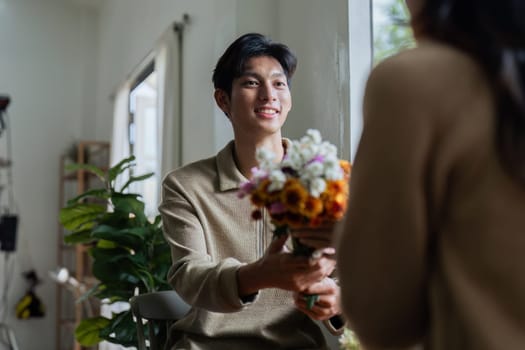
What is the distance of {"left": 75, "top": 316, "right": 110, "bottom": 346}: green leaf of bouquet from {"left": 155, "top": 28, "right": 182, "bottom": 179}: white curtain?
4.96 feet

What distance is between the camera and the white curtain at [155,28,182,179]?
4297mm

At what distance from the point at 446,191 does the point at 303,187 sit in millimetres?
465

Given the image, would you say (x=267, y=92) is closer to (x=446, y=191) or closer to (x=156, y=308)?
(x=156, y=308)

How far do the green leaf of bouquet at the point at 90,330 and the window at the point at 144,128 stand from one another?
2.62 metres

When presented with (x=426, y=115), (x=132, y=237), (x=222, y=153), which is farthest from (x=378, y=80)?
(x=132, y=237)

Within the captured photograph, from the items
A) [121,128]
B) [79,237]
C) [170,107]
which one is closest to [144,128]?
A: [121,128]

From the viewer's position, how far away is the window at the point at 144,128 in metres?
5.63

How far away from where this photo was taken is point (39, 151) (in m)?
7.23

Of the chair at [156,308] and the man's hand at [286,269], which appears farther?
the chair at [156,308]

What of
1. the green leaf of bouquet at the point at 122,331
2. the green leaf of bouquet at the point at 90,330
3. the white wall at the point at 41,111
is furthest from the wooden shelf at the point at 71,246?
the green leaf of bouquet at the point at 122,331

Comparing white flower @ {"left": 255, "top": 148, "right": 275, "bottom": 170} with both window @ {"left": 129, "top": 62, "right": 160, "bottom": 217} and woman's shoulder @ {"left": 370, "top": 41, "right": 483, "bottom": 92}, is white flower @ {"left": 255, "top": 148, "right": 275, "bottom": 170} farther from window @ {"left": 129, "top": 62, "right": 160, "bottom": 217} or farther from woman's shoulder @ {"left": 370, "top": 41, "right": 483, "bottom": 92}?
window @ {"left": 129, "top": 62, "right": 160, "bottom": 217}

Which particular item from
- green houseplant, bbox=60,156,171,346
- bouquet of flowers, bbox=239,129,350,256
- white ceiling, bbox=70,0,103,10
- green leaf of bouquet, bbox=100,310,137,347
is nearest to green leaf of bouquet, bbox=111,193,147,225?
green houseplant, bbox=60,156,171,346

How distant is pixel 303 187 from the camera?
1203 mm

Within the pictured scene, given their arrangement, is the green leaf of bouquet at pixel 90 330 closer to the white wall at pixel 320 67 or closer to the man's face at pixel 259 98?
the white wall at pixel 320 67
